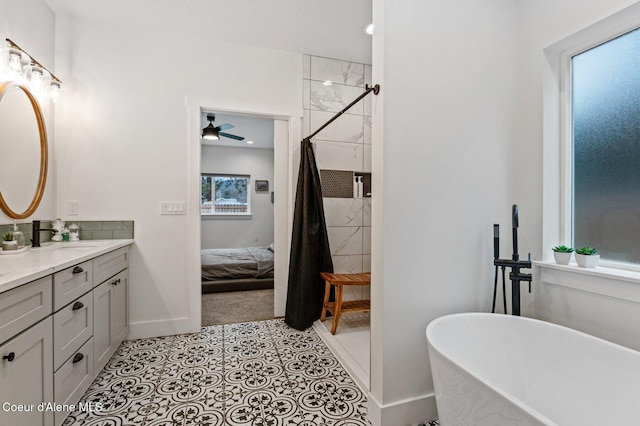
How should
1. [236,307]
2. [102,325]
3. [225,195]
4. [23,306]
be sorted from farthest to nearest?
[225,195] → [236,307] → [102,325] → [23,306]

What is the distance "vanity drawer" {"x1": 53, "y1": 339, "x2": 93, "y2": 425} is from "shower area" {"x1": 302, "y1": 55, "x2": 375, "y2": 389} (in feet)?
6.65

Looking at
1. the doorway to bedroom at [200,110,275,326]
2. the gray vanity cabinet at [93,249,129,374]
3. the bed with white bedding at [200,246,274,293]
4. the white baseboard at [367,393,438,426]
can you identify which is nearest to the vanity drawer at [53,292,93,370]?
the gray vanity cabinet at [93,249,129,374]

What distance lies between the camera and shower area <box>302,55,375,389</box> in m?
3.05

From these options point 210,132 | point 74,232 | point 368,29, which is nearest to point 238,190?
point 210,132

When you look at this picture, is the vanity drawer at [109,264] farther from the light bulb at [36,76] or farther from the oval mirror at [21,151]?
the light bulb at [36,76]

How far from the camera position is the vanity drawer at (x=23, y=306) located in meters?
1.04

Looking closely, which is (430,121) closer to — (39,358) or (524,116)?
(524,116)

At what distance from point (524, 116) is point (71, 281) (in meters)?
2.71

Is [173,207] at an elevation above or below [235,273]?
above

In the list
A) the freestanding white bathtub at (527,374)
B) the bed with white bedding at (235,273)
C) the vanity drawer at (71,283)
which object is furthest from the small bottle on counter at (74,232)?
the freestanding white bathtub at (527,374)

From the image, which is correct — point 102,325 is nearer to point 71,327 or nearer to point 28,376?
point 71,327

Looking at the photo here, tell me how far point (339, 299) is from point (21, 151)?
253 centimetres

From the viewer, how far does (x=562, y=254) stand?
159 cm

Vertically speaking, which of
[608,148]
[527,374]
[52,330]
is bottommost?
[527,374]
